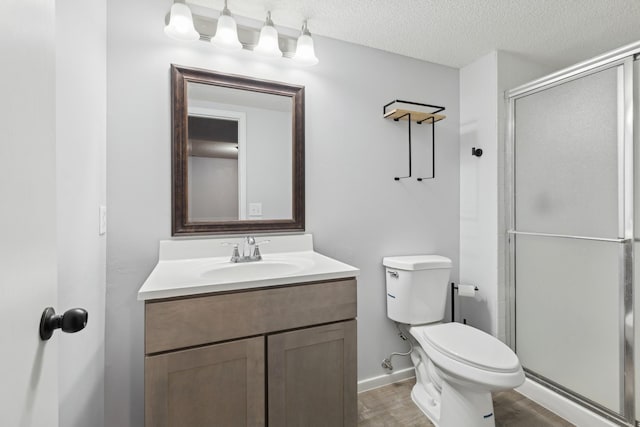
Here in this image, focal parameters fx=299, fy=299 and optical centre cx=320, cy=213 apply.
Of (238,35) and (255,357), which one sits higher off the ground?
(238,35)

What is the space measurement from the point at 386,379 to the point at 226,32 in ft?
7.04

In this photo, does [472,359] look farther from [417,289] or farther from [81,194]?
[81,194]

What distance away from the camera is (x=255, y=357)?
1070 millimetres

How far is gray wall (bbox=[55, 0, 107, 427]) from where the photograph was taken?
3.04 feet

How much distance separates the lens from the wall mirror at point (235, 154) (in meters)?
1.44

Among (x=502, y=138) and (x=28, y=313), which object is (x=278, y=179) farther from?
(x=502, y=138)

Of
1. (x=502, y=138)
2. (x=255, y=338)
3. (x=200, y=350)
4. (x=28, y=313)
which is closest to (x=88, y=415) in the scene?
(x=200, y=350)

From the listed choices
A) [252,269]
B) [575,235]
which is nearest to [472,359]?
[575,235]

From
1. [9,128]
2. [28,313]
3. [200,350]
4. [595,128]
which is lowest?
[200,350]

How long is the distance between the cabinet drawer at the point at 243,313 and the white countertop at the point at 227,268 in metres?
0.03

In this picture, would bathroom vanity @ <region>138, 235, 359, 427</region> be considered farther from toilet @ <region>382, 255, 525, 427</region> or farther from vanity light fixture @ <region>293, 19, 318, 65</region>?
vanity light fixture @ <region>293, 19, 318, 65</region>

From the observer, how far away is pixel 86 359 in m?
1.13

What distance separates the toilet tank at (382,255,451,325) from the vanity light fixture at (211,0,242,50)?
1.46 meters

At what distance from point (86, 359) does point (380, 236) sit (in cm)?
154
